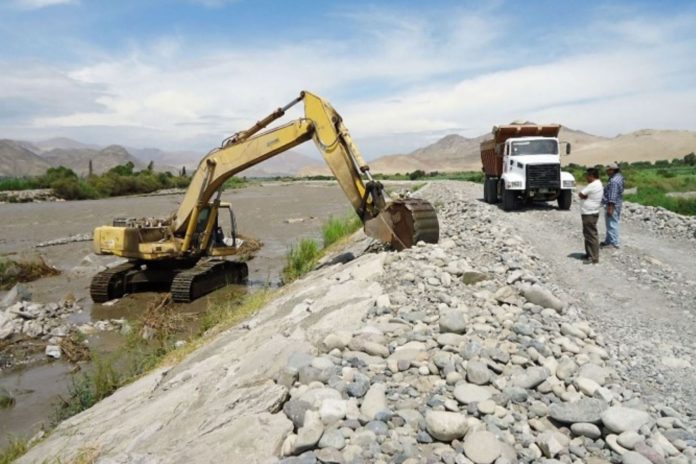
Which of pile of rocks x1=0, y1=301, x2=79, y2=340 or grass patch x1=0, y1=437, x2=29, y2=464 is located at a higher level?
pile of rocks x1=0, y1=301, x2=79, y2=340

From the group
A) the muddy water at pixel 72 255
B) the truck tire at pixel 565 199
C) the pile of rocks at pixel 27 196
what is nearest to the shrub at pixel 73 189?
the pile of rocks at pixel 27 196

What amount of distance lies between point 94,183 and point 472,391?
60.2m

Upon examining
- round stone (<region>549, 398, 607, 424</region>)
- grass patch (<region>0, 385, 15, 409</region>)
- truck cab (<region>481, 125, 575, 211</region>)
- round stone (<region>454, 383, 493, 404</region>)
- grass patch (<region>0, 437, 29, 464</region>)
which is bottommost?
grass patch (<region>0, 385, 15, 409</region>)

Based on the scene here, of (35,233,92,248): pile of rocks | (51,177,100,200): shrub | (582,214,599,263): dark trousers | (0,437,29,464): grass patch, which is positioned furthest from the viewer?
(51,177,100,200): shrub

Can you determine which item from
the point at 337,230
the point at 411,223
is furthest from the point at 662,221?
the point at 337,230

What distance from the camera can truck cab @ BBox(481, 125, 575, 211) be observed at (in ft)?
51.1

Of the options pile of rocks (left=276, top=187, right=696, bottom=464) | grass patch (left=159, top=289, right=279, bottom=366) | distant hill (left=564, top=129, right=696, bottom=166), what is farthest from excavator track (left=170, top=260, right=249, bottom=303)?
distant hill (left=564, top=129, right=696, bottom=166)

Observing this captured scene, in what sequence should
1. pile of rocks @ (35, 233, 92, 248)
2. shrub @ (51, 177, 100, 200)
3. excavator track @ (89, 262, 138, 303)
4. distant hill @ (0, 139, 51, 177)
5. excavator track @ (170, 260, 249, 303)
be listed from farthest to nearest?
distant hill @ (0, 139, 51, 177) → shrub @ (51, 177, 100, 200) → pile of rocks @ (35, 233, 92, 248) → excavator track @ (89, 262, 138, 303) → excavator track @ (170, 260, 249, 303)

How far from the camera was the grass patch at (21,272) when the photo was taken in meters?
15.2

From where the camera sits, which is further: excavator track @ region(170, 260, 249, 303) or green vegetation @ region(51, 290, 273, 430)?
excavator track @ region(170, 260, 249, 303)

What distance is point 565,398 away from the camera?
4.28 m

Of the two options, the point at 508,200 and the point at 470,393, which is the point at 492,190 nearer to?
the point at 508,200

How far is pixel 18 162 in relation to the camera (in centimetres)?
16262

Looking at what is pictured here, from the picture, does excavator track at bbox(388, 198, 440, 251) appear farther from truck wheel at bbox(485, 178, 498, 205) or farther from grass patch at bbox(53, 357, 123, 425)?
truck wheel at bbox(485, 178, 498, 205)
